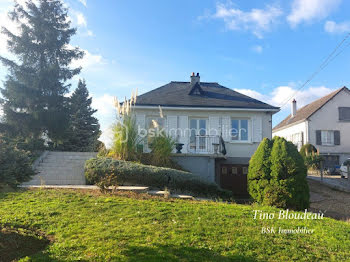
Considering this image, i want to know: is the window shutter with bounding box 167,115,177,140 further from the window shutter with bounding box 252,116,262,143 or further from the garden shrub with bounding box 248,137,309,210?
the garden shrub with bounding box 248,137,309,210

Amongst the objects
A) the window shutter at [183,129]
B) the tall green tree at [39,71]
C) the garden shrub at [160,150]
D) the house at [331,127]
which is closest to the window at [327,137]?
the house at [331,127]

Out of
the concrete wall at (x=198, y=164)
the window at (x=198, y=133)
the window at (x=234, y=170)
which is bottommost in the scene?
the window at (x=234, y=170)

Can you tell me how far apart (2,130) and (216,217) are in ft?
55.7

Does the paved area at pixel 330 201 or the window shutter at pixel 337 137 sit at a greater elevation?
the window shutter at pixel 337 137

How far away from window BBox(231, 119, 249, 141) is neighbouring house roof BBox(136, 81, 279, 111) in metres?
0.99

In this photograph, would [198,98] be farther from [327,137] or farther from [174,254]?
[327,137]

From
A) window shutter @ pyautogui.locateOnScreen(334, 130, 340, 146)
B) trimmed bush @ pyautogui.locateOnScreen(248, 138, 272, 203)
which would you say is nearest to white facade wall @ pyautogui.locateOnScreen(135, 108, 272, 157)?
trimmed bush @ pyautogui.locateOnScreen(248, 138, 272, 203)

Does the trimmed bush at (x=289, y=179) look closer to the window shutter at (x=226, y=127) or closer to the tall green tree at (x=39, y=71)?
the window shutter at (x=226, y=127)

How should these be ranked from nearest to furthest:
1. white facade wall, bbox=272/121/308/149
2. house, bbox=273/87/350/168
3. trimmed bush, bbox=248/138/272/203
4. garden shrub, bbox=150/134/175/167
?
trimmed bush, bbox=248/138/272/203, garden shrub, bbox=150/134/175/167, house, bbox=273/87/350/168, white facade wall, bbox=272/121/308/149

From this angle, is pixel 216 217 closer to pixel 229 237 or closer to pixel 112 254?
pixel 229 237

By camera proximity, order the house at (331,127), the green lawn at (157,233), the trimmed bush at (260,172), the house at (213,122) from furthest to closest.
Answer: the house at (331,127) → the house at (213,122) → the trimmed bush at (260,172) → the green lawn at (157,233)

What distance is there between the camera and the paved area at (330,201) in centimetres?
759

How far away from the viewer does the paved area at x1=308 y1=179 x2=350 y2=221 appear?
7590 millimetres

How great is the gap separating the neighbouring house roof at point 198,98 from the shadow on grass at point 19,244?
960 centimetres
